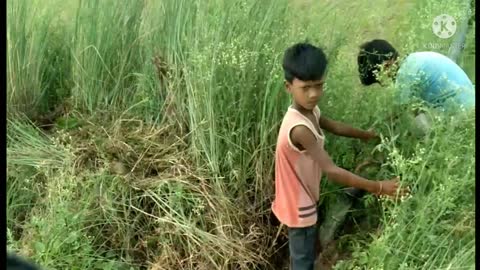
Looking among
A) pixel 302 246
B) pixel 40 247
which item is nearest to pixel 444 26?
pixel 302 246

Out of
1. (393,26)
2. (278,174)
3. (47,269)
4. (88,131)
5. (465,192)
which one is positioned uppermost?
(393,26)

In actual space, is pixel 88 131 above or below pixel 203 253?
above

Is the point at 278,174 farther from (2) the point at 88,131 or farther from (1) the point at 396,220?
(2) the point at 88,131

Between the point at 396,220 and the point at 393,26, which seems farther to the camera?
the point at 393,26

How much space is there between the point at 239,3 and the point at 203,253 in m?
1.02

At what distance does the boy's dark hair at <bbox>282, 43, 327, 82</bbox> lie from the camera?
2506 millimetres

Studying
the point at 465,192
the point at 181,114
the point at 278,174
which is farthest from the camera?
the point at 181,114

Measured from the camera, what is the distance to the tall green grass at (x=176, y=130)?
279cm

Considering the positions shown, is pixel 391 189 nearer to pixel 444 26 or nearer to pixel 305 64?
pixel 305 64

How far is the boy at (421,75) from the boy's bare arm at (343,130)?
0.55 feet

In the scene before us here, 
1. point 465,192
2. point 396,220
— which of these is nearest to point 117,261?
point 396,220

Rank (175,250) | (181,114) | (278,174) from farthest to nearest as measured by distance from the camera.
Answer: (181,114) < (175,250) < (278,174)

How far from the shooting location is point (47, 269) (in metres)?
2.70

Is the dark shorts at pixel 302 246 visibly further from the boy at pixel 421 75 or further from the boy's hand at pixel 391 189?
the boy at pixel 421 75
